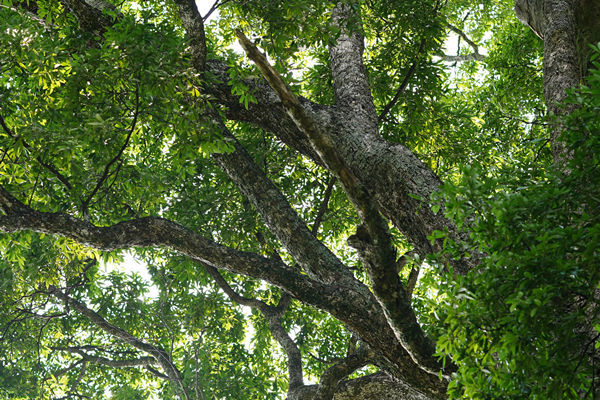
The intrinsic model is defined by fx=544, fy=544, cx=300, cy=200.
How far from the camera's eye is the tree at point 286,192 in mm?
2705

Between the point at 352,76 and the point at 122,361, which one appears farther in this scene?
the point at 122,361

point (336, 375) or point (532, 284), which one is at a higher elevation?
point (336, 375)

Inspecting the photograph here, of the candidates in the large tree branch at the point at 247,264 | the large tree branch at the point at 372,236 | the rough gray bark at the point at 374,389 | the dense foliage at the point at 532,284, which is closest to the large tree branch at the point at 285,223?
the large tree branch at the point at 247,264

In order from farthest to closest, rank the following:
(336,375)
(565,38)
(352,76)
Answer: (352,76) < (336,375) < (565,38)

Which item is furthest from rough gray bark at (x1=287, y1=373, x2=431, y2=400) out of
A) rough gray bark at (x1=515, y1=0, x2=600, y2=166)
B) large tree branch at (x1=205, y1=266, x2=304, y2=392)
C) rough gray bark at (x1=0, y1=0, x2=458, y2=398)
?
rough gray bark at (x1=515, y1=0, x2=600, y2=166)

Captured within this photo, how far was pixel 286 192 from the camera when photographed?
9.21m

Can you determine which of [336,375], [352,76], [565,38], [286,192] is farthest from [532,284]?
[286,192]

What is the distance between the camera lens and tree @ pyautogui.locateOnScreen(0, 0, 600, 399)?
271 cm

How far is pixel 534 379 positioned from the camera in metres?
2.42

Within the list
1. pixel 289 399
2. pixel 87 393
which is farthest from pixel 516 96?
pixel 87 393

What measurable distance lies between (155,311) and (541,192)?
8.82m

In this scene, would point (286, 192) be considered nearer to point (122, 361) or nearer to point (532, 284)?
point (122, 361)

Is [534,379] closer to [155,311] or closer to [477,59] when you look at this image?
[155,311]

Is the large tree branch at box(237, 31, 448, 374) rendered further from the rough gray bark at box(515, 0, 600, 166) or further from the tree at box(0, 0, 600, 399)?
the rough gray bark at box(515, 0, 600, 166)
